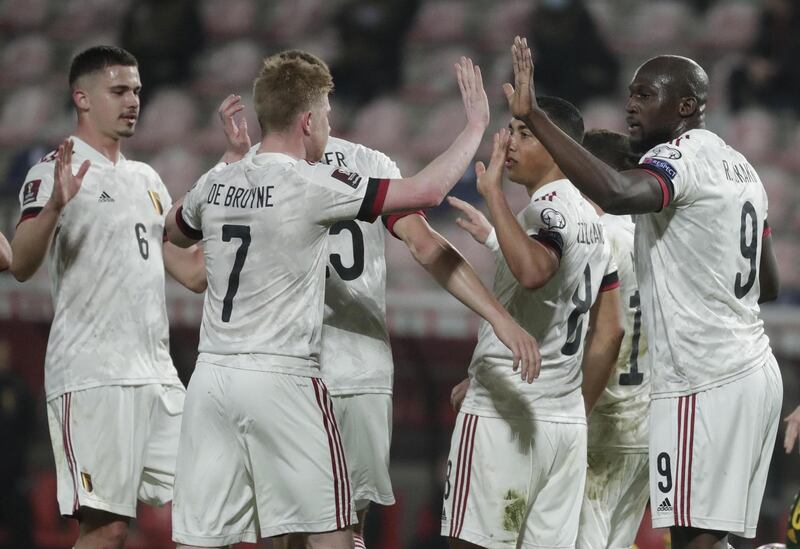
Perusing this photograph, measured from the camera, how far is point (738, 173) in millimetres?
4441

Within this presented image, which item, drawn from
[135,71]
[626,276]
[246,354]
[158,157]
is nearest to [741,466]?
[626,276]

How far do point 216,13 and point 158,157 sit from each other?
2.22 meters

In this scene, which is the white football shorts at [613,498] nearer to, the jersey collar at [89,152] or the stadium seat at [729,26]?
the jersey collar at [89,152]

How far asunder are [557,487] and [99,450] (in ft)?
6.55

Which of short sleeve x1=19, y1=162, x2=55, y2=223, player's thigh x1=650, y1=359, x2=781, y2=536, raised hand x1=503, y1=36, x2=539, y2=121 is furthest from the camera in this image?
short sleeve x1=19, y1=162, x2=55, y2=223

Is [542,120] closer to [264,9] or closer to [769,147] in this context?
[769,147]

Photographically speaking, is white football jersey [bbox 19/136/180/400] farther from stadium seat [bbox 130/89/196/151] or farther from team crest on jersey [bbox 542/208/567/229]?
stadium seat [bbox 130/89/196/151]

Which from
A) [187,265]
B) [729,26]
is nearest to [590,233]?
[187,265]

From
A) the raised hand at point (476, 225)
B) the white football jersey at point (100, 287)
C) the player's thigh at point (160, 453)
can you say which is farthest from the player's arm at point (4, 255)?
the raised hand at point (476, 225)

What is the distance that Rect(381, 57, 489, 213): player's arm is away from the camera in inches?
167

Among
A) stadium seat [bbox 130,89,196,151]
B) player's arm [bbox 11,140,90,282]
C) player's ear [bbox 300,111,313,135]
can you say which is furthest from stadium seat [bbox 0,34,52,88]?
player's ear [bbox 300,111,313,135]

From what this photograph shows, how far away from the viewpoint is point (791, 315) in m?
7.48

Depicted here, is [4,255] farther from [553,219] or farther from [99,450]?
[553,219]

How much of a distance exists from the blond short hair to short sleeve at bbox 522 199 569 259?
0.94 meters
